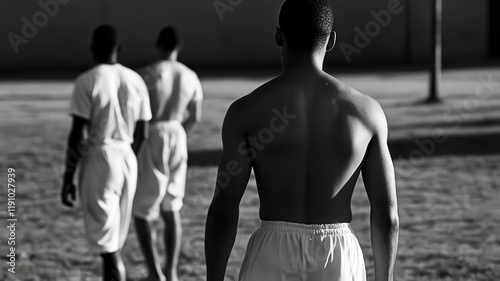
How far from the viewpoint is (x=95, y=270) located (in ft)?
27.1

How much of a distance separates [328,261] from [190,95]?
4655 millimetres

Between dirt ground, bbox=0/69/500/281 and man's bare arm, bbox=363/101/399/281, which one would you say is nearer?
man's bare arm, bbox=363/101/399/281

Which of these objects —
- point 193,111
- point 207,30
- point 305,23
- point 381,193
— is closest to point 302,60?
point 305,23

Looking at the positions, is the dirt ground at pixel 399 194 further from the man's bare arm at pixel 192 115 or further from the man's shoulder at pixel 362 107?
the man's shoulder at pixel 362 107

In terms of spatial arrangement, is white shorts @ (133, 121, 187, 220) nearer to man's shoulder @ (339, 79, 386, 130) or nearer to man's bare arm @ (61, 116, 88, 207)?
man's bare arm @ (61, 116, 88, 207)

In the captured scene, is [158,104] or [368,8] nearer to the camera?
[158,104]

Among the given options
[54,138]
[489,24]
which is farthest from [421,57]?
[54,138]

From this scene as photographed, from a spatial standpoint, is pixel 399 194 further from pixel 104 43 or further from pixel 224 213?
pixel 224 213

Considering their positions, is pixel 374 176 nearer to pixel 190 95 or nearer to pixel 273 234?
pixel 273 234

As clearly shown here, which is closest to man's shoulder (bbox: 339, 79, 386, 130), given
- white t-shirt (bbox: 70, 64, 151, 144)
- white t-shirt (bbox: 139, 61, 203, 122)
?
white t-shirt (bbox: 70, 64, 151, 144)

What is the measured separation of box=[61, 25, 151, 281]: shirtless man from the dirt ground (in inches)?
40.2

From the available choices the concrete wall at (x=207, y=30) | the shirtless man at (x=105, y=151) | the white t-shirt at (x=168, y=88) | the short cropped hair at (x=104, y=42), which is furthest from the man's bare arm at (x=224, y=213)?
the concrete wall at (x=207, y=30)

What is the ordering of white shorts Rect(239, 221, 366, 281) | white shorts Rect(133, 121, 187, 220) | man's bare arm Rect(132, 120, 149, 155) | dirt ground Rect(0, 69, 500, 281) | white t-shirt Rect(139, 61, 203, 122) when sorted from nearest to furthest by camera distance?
1. white shorts Rect(239, 221, 366, 281)
2. man's bare arm Rect(132, 120, 149, 155)
3. white shorts Rect(133, 121, 187, 220)
4. white t-shirt Rect(139, 61, 203, 122)
5. dirt ground Rect(0, 69, 500, 281)

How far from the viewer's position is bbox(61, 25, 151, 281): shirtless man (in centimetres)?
705
